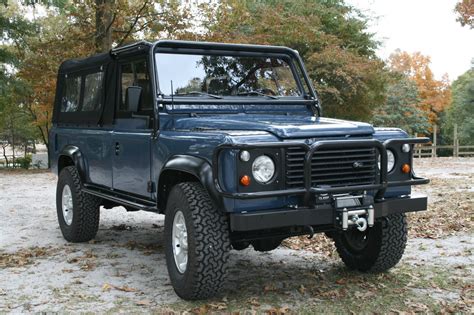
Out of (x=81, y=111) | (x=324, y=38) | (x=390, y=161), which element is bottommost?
(x=390, y=161)

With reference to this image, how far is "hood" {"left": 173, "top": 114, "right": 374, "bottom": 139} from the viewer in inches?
180

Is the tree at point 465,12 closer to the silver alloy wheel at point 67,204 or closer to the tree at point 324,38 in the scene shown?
the tree at point 324,38

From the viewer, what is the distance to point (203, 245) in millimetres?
4457

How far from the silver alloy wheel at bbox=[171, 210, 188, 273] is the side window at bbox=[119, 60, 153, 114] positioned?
4.04 feet

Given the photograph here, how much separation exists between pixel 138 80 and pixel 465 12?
20.9 m

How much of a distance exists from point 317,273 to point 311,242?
5.15 ft

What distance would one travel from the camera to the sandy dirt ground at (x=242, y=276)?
4.73 metres

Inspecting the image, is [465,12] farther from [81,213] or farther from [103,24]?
[81,213]

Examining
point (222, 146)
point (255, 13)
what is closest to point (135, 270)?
point (222, 146)

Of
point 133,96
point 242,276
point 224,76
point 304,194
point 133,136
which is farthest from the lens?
point 224,76

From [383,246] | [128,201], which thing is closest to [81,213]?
[128,201]

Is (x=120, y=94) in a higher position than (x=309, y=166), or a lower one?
higher

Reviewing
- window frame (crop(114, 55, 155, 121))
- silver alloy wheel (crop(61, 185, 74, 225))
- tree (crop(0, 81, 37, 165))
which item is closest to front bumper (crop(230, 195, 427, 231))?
window frame (crop(114, 55, 155, 121))

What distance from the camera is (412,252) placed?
6.62 m
